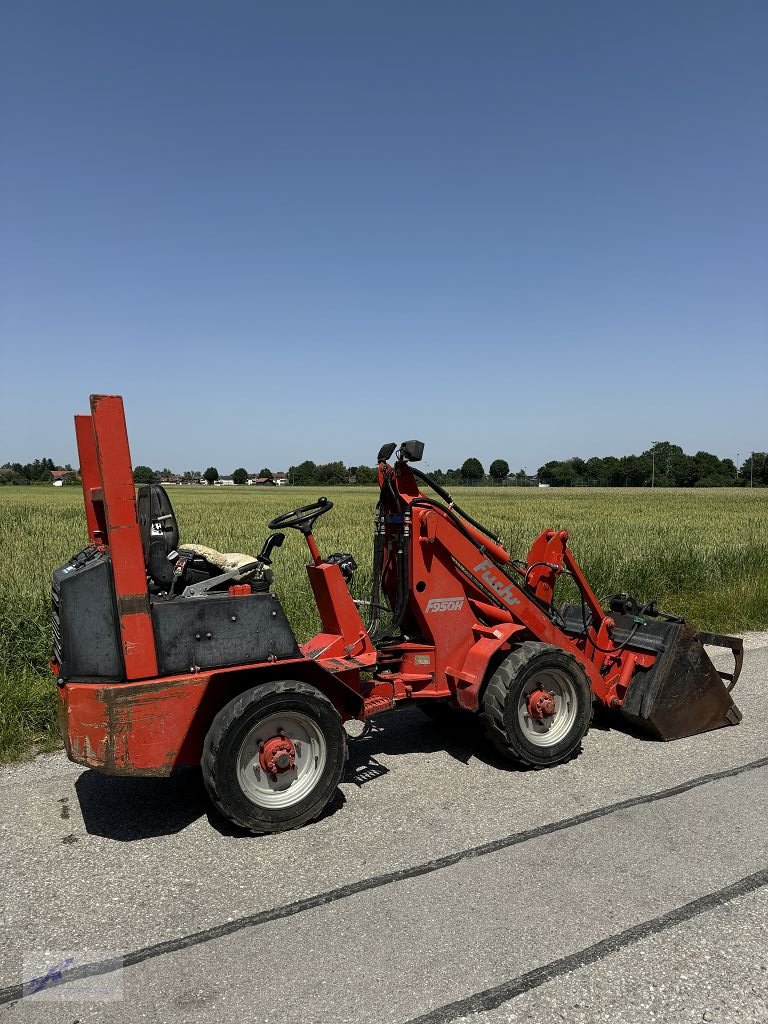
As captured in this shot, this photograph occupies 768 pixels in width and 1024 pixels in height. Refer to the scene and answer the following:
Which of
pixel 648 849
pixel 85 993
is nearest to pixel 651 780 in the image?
pixel 648 849

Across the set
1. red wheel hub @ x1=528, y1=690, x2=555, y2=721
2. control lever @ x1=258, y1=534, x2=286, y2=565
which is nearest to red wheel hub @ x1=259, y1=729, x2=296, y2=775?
control lever @ x1=258, y1=534, x2=286, y2=565

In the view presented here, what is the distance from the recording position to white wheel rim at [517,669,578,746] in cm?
486

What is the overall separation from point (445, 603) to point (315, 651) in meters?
0.95

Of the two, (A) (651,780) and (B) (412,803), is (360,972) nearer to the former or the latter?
(B) (412,803)

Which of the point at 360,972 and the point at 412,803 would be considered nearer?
the point at 360,972

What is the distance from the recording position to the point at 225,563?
460 centimetres

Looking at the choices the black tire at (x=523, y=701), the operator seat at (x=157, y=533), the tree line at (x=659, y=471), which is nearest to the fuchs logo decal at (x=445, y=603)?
the black tire at (x=523, y=701)

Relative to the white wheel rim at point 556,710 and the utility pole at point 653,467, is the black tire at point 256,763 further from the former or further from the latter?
the utility pole at point 653,467

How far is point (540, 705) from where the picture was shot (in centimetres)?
487

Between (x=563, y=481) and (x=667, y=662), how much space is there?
116 m

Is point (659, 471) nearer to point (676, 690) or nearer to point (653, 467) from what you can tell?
point (653, 467)

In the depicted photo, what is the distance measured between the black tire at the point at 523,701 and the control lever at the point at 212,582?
1.81m

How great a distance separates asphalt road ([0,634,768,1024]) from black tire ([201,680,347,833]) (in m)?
0.14

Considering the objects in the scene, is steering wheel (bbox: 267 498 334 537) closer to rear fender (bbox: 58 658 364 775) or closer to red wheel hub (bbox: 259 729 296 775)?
rear fender (bbox: 58 658 364 775)
